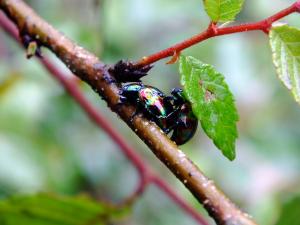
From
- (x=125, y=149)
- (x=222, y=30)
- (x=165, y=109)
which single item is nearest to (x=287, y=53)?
(x=222, y=30)

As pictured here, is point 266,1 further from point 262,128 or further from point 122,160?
point 122,160

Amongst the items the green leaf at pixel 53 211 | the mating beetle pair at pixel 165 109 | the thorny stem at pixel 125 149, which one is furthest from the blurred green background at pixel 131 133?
the mating beetle pair at pixel 165 109

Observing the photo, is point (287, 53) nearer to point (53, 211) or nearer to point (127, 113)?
point (127, 113)

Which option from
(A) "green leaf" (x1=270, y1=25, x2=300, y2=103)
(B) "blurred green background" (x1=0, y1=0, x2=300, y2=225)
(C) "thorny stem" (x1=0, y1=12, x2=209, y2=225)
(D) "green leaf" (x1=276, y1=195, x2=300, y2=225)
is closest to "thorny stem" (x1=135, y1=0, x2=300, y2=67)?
(A) "green leaf" (x1=270, y1=25, x2=300, y2=103)

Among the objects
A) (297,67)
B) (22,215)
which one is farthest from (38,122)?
(297,67)

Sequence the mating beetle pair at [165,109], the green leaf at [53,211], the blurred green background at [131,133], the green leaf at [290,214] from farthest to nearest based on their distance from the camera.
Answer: the blurred green background at [131,133] → the green leaf at [53,211] → the green leaf at [290,214] → the mating beetle pair at [165,109]

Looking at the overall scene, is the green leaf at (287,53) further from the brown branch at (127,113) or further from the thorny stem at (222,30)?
the brown branch at (127,113)

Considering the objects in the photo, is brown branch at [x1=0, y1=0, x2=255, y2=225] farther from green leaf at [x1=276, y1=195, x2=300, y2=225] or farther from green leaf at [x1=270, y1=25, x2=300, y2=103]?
green leaf at [x1=276, y1=195, x2=300, y2=225]
